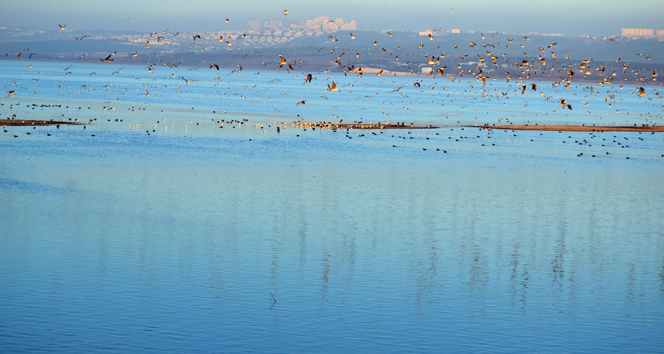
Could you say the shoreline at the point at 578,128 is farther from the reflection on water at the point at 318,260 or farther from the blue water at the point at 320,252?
the reflection on water at the point at 318,260

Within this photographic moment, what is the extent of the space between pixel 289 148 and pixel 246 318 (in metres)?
46.8

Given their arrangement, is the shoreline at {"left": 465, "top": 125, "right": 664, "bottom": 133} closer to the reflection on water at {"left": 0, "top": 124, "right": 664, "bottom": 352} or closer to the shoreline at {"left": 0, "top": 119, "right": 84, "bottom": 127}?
the reflection on water at {"left": 0, "top": 124, "right": 664, "bottom": 352}

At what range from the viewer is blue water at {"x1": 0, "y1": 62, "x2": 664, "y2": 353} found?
20.3 meters

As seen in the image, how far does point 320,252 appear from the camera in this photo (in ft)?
95.8

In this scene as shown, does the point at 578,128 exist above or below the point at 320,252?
above

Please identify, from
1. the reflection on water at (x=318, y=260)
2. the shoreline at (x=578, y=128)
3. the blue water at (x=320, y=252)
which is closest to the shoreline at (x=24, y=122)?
the blue water at (x=320, y=252)

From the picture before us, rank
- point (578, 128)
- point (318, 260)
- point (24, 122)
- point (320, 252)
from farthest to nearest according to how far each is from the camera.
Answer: point (578, 128) → point (24, 122) → point (320, 252) → point (318, 260)

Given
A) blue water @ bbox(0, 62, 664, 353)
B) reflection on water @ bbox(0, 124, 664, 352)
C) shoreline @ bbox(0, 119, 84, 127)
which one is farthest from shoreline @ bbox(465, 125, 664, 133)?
shoreline @ bbox(0, 119, 84, 127)

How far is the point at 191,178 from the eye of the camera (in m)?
47.5

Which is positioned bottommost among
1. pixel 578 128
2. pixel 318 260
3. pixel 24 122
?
pixel 318 260

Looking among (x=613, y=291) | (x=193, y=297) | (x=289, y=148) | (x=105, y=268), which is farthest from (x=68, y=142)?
(x=613, y=291)

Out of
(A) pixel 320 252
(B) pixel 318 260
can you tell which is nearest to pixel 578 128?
(A) pixel 320 252

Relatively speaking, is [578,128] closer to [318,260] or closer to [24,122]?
[24,122]

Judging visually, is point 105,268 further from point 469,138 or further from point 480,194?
point 469,138
